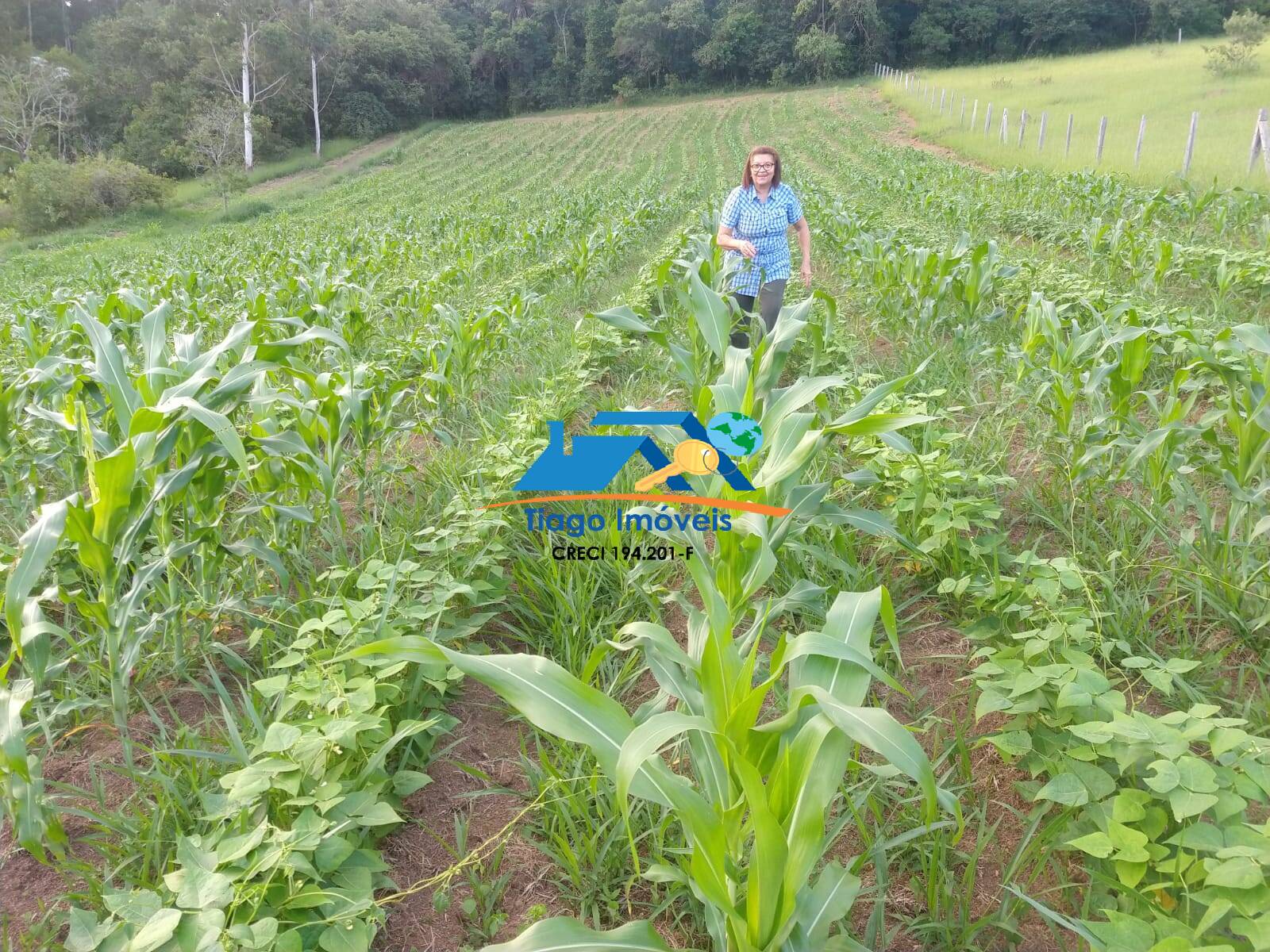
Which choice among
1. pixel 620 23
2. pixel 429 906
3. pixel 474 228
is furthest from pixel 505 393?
pixel 620 23

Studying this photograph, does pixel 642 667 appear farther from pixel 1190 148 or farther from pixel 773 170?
pixel 1190 148

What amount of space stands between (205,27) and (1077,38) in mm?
51603

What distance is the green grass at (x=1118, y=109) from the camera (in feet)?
40.6

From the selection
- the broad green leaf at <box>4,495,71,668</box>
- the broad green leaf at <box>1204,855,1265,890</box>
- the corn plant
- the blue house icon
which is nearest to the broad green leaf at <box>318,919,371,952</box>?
the corn plant

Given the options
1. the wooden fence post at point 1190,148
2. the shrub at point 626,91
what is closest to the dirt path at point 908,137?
the wooden fence post at point 1190,148

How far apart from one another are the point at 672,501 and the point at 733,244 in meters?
2.84

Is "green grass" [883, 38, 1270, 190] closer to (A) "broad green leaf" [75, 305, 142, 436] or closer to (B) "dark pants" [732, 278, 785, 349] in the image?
(B) "dark pants" [732, 278, 785, 349]

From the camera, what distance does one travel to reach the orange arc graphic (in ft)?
6.81

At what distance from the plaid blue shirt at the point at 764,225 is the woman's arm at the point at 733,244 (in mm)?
51

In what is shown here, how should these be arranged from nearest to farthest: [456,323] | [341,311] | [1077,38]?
1. [456,323]
2. [341,311]
3. [1077,38]

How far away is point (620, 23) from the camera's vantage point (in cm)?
4750

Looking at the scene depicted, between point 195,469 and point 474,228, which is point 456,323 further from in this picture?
point 474,228

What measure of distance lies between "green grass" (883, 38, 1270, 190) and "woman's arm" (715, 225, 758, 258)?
7.05m

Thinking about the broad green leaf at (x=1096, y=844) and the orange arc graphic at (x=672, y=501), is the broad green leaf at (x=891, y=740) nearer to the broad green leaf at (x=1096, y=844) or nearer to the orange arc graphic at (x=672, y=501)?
the broad green leaf at (x=1096, y=844)
